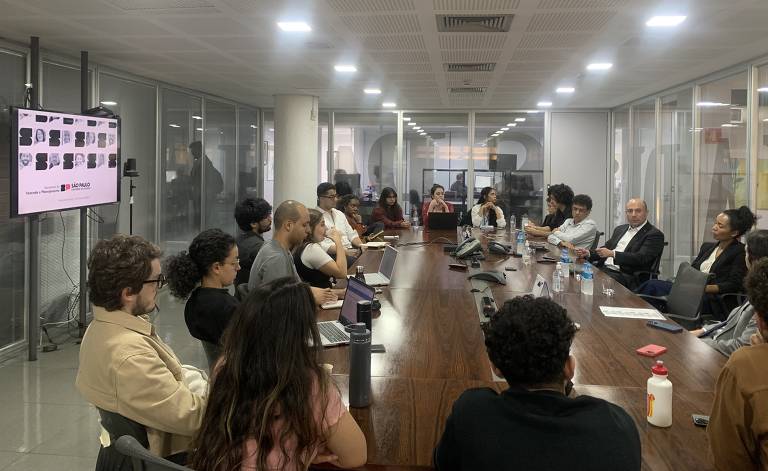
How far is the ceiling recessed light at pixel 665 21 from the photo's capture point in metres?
4.43

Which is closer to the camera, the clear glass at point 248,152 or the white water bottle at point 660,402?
the white water bottle at point 660,402

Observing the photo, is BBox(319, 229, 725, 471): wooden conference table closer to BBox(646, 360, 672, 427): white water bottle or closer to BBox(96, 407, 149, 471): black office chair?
BBox(646, 360, 672, 427): white water bottle

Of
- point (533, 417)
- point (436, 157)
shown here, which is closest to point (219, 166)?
point (436, 157)

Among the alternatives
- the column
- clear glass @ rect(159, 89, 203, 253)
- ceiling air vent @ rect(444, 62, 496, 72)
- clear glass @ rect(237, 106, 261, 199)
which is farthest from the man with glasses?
clear glass @ rect(237, 106, 261, 199)

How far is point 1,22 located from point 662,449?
5068 mm

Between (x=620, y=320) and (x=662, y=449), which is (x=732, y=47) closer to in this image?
(x=620, y=320)

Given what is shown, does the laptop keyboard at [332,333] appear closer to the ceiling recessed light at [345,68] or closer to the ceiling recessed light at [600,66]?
the ceiling recessed light at [345,68]

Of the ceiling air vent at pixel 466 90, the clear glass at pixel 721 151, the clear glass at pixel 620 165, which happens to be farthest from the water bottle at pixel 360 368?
the clear glass at pixel 620 165

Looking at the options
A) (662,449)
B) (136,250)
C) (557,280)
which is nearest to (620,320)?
(557,280)

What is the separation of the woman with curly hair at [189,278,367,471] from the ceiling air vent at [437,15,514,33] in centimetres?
350

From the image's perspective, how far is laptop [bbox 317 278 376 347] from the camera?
108 inches

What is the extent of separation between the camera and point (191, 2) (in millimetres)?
4141

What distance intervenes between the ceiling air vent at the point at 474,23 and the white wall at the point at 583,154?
639 cm

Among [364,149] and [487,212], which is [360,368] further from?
[364,149]
